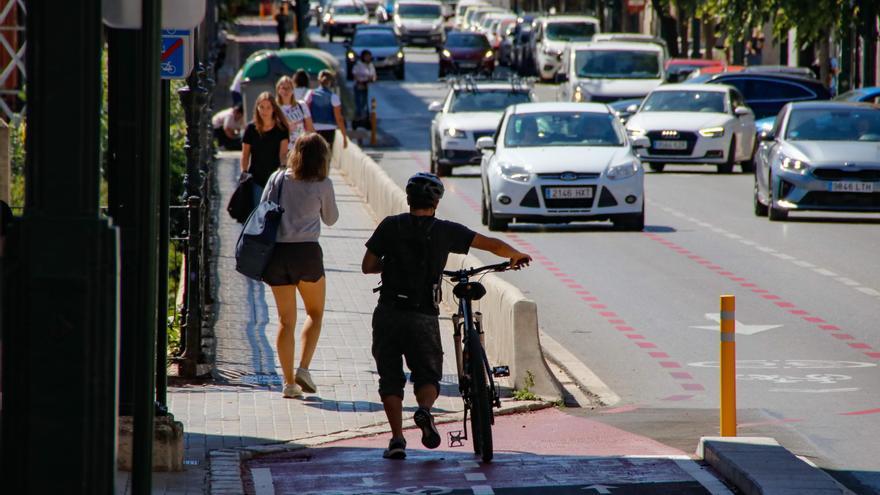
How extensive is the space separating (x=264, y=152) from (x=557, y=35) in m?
44.4

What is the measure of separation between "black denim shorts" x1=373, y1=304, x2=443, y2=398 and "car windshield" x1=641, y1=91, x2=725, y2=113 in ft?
76.1

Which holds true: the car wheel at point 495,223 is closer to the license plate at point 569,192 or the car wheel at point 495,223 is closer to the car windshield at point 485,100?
the license plate at point 569,192

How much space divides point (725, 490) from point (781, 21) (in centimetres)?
3213

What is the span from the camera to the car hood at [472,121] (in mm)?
30859

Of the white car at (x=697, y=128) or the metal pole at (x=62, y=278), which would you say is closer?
the metal pole at (x=62, y=278)

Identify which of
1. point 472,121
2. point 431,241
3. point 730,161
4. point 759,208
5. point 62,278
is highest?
point 62,278

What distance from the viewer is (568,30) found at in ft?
198

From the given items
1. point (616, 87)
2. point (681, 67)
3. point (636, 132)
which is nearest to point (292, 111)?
point (636, 132)

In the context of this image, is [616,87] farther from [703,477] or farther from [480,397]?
[703,477]

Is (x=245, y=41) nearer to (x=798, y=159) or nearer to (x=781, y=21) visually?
(x=781, y=21)

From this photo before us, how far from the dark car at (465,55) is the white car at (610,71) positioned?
2015 cm

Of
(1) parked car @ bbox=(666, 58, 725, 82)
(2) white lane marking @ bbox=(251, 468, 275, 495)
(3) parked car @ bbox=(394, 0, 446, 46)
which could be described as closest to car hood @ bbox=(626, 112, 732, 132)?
(1) parked car @ bbox=(666, 58, 725, 82)

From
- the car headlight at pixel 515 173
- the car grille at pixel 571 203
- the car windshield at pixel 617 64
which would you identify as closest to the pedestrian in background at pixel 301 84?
the car headlight at pixel 515 173

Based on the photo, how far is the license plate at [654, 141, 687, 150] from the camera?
103 feet
